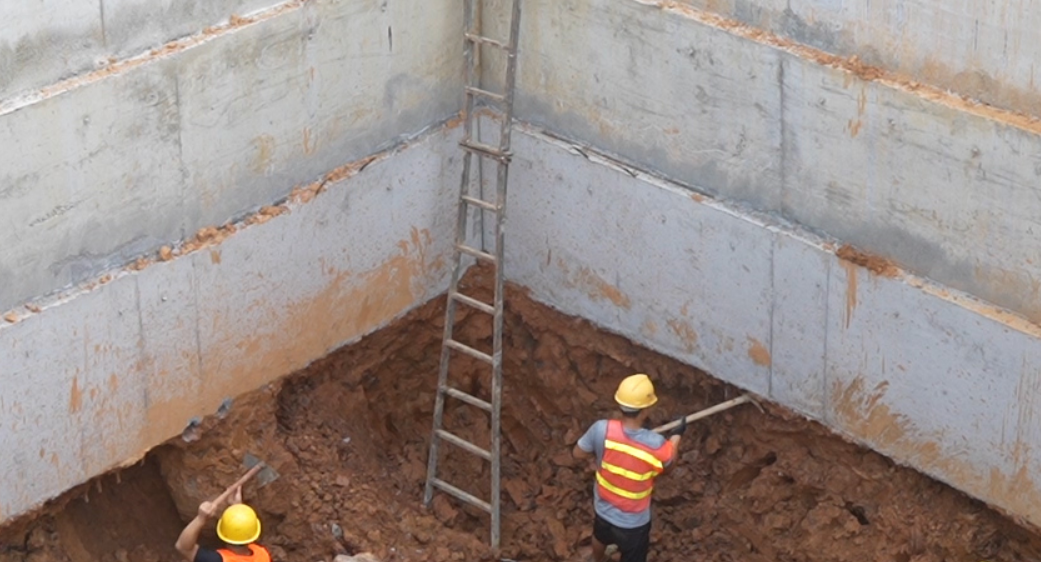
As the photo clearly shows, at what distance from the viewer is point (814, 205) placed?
31.4 feet

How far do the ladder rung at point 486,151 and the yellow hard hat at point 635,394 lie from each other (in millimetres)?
1455

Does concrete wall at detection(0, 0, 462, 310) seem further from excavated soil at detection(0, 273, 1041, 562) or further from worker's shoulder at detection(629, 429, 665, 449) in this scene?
worker's shoulder at detection(629, 429, 665, 449)

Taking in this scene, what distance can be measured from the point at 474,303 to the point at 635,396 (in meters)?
1.30

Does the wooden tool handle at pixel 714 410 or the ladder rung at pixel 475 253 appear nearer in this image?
the wooden tool handle at pixel 714 410

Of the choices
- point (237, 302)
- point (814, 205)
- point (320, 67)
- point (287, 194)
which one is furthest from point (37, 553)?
point (814, 205)

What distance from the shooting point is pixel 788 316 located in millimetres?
9812

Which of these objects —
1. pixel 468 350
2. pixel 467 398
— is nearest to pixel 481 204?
pixel 468 350

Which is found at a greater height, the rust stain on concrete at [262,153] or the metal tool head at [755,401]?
the rust stain on concrete at [262,153]

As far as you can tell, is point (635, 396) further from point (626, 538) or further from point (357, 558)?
point (357, 558)

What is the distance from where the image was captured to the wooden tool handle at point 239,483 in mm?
9670

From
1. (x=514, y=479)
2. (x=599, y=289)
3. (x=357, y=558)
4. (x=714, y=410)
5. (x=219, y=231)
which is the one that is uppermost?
(x=219, y=231)

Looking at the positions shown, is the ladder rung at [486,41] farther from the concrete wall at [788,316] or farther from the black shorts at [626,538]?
the black shorts at [626,538]

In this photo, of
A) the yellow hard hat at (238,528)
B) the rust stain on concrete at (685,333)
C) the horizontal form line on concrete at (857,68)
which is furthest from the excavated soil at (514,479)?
the horizontal form line on concrete at (857,68)

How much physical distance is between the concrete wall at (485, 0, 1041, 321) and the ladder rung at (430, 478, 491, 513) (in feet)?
6.91
